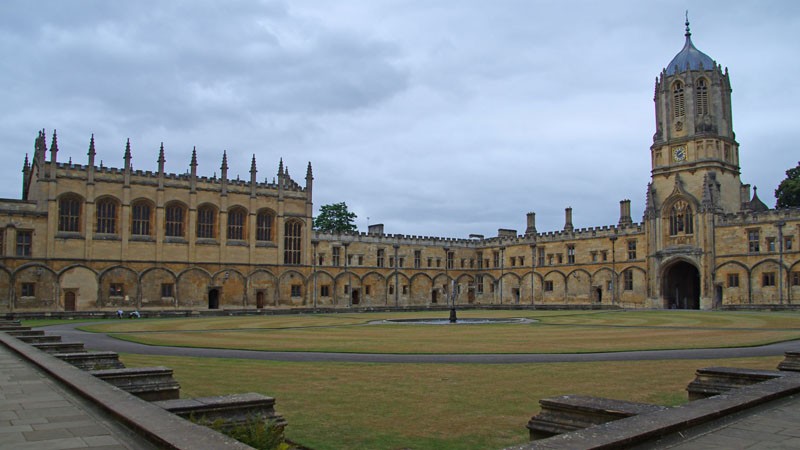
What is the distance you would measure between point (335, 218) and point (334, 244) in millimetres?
19711

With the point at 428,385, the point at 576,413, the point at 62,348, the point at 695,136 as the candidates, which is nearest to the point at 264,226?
the point at 695,136

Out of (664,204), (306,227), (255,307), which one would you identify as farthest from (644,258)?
(255,307)

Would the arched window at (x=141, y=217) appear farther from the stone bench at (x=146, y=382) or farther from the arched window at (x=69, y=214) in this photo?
the stone bench at (x=146, y=382)

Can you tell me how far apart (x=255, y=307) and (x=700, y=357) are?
45.8 m

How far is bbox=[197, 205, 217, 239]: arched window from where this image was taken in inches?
2218

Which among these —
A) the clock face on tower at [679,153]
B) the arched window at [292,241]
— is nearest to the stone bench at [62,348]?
the arched window at [292,241]

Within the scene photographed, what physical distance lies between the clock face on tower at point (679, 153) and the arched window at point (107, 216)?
158 ft

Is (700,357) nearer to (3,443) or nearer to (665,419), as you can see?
(665,419)

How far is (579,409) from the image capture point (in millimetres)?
7566

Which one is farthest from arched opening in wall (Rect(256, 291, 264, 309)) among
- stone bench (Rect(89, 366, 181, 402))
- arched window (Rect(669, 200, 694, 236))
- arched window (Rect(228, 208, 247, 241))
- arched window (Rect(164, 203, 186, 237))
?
stone bench (Rect(89, 366, 181, 402))

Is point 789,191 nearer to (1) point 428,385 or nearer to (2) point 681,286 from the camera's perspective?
(2) point 681,286

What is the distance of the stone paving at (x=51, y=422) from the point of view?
610 cm

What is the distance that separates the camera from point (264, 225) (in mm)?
59875

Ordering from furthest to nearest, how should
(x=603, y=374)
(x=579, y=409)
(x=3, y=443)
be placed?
(x=603, y=374), (x=579, y=409), (x=3, y=443)
